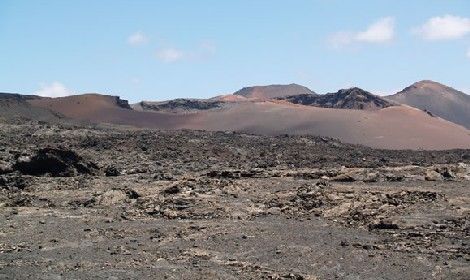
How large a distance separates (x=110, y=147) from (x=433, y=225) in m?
13.9

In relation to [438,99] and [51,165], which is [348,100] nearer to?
[438,99]

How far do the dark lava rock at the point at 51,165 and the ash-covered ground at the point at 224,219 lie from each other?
3cm

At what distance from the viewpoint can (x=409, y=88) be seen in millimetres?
63344

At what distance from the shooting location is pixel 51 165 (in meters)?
15.3

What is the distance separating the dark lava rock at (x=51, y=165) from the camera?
49.7 ft

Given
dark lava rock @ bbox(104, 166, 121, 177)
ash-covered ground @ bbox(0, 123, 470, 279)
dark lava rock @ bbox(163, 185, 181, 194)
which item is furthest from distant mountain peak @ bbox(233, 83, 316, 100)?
dark lava rock @ bbox(163, 185, 181, 194)

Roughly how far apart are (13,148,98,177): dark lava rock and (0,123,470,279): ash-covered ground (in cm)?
3

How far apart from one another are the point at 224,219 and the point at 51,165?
647 cm

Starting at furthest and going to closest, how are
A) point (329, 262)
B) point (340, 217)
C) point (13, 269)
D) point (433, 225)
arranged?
point (340, 217) < point (433, 225) < point (329, 262) < point (13, 269)

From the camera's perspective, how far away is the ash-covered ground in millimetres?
7621

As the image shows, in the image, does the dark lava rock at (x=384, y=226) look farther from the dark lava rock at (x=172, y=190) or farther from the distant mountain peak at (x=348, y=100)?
the distant mountain peak at (x=348, y=100)

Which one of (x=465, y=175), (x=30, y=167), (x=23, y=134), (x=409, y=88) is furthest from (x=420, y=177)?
(x=409, y=88)

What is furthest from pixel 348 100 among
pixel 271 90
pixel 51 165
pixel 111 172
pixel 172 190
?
pixel 172 190

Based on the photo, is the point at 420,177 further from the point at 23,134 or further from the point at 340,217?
the point at 23,134
